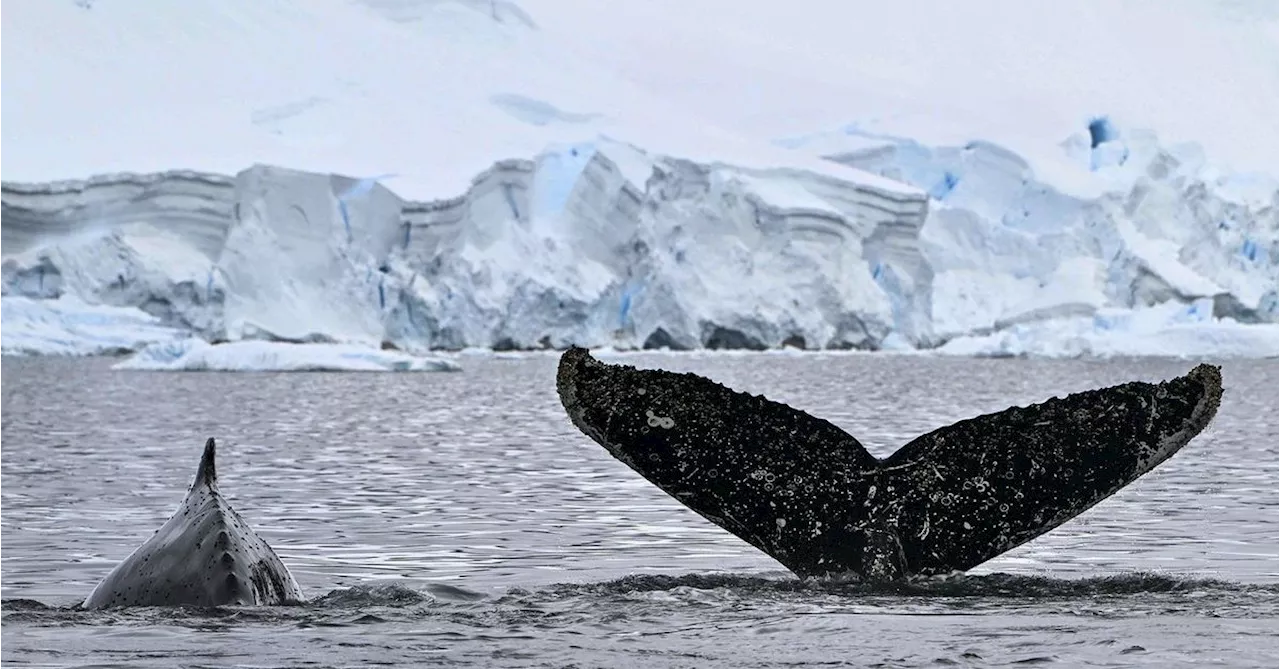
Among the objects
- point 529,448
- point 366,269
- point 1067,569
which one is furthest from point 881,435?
point 366,269

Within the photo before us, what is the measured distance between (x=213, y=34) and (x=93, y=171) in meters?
40.8

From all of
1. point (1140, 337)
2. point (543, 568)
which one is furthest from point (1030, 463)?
point (1140, 337)

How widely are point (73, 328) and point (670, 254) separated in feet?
59.7

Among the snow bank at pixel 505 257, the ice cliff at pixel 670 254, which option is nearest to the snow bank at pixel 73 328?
the ice cliff at pixel 670 254

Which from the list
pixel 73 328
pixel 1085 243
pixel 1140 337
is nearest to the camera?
pixel 73 328

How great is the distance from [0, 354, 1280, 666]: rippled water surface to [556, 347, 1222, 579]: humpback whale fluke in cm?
32

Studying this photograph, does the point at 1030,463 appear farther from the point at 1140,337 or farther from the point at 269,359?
the point at 1140,337

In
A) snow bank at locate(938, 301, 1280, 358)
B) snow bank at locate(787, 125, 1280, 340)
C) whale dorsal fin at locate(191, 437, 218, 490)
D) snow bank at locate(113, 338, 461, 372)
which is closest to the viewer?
whale dorsal fin at locate(191, 437, 218, 490)

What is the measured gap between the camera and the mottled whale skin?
5.95 meters

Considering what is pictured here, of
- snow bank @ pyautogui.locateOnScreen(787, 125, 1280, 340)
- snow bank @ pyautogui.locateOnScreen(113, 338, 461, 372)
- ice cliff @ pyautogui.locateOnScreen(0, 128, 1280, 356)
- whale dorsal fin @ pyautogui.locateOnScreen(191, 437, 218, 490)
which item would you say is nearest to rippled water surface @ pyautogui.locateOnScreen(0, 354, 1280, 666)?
whale dorsal fin @ pyautogui.locateOnScreen(191, 437, 218, 490)

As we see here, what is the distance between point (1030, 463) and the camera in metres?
5.53

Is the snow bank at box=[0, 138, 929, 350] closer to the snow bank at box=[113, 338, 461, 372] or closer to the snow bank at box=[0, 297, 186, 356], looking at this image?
the snow bank at box=[0, 297, 186, 356]

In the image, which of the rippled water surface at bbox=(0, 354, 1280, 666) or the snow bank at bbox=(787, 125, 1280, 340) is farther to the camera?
Result: the snow bank at bbox=(787, 125, 1280, 340)

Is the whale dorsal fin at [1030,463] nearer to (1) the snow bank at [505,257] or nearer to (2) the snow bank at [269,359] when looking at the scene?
(2) the snow bank at [269,359]
